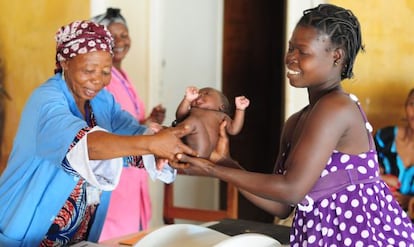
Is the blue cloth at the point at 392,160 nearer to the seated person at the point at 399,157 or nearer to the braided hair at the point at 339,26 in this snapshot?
the seated person at the point at 399,157

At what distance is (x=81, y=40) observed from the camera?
168 cm

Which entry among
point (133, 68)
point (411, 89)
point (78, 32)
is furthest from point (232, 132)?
point (133, 68)

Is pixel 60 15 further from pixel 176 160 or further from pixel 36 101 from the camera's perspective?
pixel 176 160

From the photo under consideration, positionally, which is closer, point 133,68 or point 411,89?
point 411,89

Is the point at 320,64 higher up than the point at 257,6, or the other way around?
the point at 257,6

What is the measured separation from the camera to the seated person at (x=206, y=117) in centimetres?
144

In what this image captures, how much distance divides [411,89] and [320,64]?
1.75m

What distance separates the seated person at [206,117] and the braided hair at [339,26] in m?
0.29

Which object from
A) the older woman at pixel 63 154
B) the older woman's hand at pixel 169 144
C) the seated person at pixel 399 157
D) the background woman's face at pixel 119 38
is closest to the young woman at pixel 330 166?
the older woman's hand at pixel 169 144

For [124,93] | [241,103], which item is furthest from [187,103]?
[124,93]

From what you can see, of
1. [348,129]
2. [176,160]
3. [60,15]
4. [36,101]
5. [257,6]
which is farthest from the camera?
[257,6]

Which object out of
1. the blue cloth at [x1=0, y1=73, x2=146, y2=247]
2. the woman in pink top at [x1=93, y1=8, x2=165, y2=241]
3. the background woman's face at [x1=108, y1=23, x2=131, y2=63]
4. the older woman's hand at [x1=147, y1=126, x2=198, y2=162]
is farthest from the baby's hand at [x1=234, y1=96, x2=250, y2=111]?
the background woman's face at [x1=108, y1=23, x2=131, y2=63]

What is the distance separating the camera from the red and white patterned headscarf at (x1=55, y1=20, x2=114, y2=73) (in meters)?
1.68

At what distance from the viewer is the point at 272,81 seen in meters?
4.58
